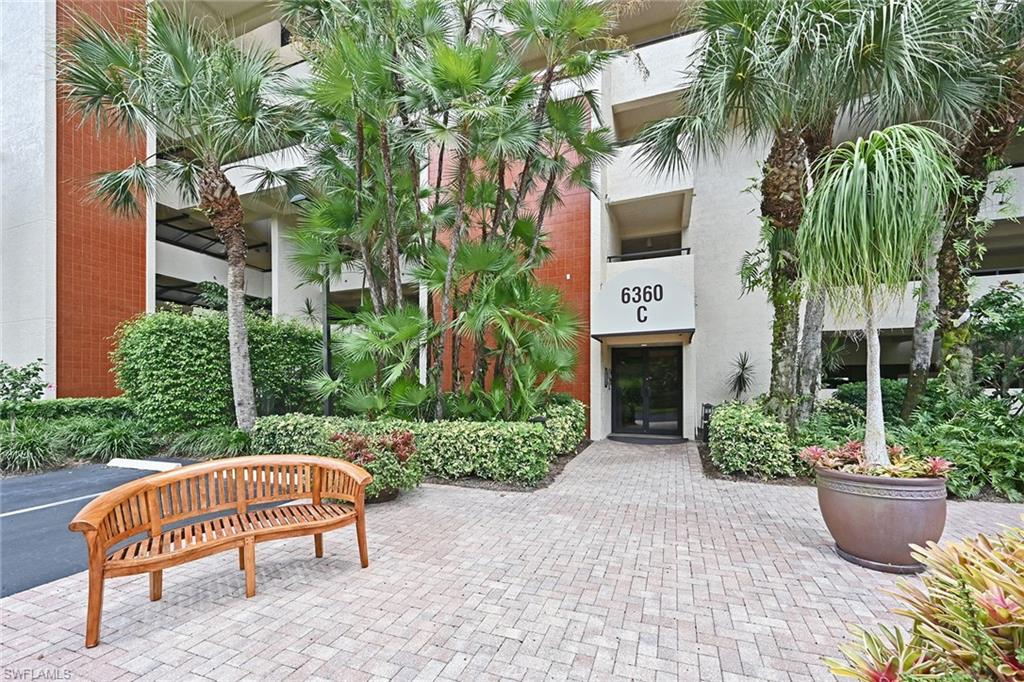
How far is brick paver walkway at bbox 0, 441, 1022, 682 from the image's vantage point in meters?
2.60

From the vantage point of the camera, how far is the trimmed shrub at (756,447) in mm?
6957

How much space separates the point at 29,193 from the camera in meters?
10.6

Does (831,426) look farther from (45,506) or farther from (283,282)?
(283,282)

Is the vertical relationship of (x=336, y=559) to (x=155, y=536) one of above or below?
below

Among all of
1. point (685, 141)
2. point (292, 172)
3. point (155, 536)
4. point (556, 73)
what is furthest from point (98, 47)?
point (685, 141)

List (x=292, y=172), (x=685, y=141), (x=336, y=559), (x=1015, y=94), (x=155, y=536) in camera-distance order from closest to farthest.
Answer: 1. (x=155, y=536)
2. (x=336, y=559)
3. (x=1015, y=94)
4. (x=685, y=141)
5. (x=292, y=172)

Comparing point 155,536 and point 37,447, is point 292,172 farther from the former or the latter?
point 155,536

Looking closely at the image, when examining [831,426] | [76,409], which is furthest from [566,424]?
[76,409]

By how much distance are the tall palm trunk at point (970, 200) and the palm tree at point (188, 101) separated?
11.4 meters

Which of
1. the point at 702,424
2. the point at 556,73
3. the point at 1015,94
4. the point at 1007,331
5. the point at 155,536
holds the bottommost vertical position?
the point at 702,424

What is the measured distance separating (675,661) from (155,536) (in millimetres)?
3677

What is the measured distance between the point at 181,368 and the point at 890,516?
36.1 ft

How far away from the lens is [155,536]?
3.29m

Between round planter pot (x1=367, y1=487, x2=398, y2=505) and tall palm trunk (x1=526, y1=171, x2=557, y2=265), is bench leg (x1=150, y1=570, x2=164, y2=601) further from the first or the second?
tall palm trunk (x1=526, y1=171, x2=557, y2=265)
